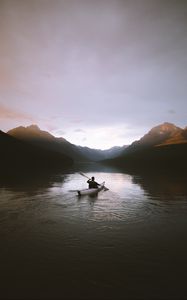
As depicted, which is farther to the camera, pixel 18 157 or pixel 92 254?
pixel 18 157

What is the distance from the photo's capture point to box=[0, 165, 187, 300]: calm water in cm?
1088

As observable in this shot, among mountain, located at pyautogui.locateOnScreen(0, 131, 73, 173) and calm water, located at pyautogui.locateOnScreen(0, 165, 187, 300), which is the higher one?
mountain, located at pyautogui.locateOnScreen(0, 131, 73, 173)

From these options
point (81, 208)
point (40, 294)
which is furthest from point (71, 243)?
point (81, 208)

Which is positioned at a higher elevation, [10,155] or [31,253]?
[10,155]

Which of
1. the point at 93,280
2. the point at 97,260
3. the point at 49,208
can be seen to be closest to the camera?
the point at 93,280

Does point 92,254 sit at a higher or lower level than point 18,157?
lower

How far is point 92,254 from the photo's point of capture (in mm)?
15039

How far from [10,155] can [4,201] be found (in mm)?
128755

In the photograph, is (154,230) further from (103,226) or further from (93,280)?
(93,280)

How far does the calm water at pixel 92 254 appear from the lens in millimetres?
10883

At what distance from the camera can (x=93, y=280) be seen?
11734 mm

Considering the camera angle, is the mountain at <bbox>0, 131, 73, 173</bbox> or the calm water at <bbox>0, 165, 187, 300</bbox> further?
the mountain at <bbox>0, 131, 73, 173</bbox>

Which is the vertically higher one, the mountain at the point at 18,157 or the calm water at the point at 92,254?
the mountain at the point at 18,157

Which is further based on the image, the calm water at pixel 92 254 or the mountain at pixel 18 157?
the mountain at pixel 18 157
